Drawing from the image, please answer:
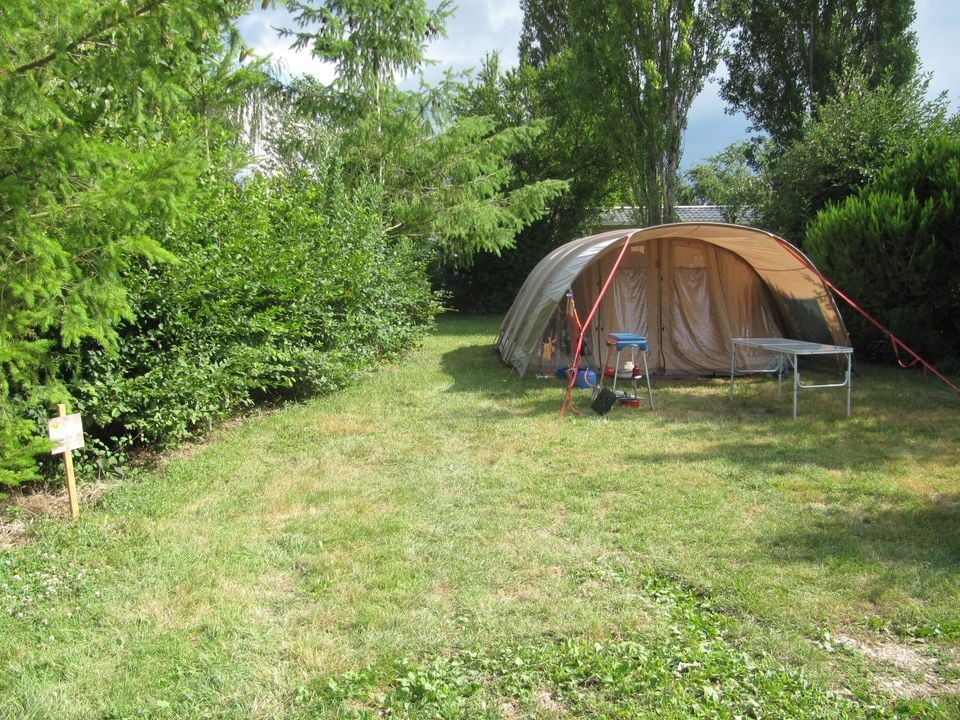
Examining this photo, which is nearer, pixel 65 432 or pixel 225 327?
pixel 65 432

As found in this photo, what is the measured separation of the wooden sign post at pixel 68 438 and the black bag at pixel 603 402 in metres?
4.56

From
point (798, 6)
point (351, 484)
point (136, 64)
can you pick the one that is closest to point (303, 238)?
point (351, 484)

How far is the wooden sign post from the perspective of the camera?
3.84 metres

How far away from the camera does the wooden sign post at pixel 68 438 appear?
3.84m

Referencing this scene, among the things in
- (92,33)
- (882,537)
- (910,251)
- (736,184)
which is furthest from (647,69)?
(92,33)

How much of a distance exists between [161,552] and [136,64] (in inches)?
98.4

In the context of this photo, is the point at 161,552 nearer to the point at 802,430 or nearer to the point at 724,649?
the point at 724,649

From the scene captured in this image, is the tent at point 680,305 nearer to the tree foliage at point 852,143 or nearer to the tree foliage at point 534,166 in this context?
the tree foliage at point 852,143

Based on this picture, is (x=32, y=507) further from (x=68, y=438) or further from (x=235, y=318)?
(x=235, y=318)

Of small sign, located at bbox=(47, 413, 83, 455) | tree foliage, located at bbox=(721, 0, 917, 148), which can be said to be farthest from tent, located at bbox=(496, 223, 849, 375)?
tree foliage, located at bbox=(721, 0, 917, 148)

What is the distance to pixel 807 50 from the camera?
69.1 ft

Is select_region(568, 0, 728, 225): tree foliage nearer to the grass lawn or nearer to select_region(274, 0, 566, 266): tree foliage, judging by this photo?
select_region(274, 0, 566, 266): tree foliage

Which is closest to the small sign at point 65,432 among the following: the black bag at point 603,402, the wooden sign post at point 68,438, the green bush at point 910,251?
the wooden sign post at point 68,438

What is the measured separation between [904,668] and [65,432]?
4342 mm
